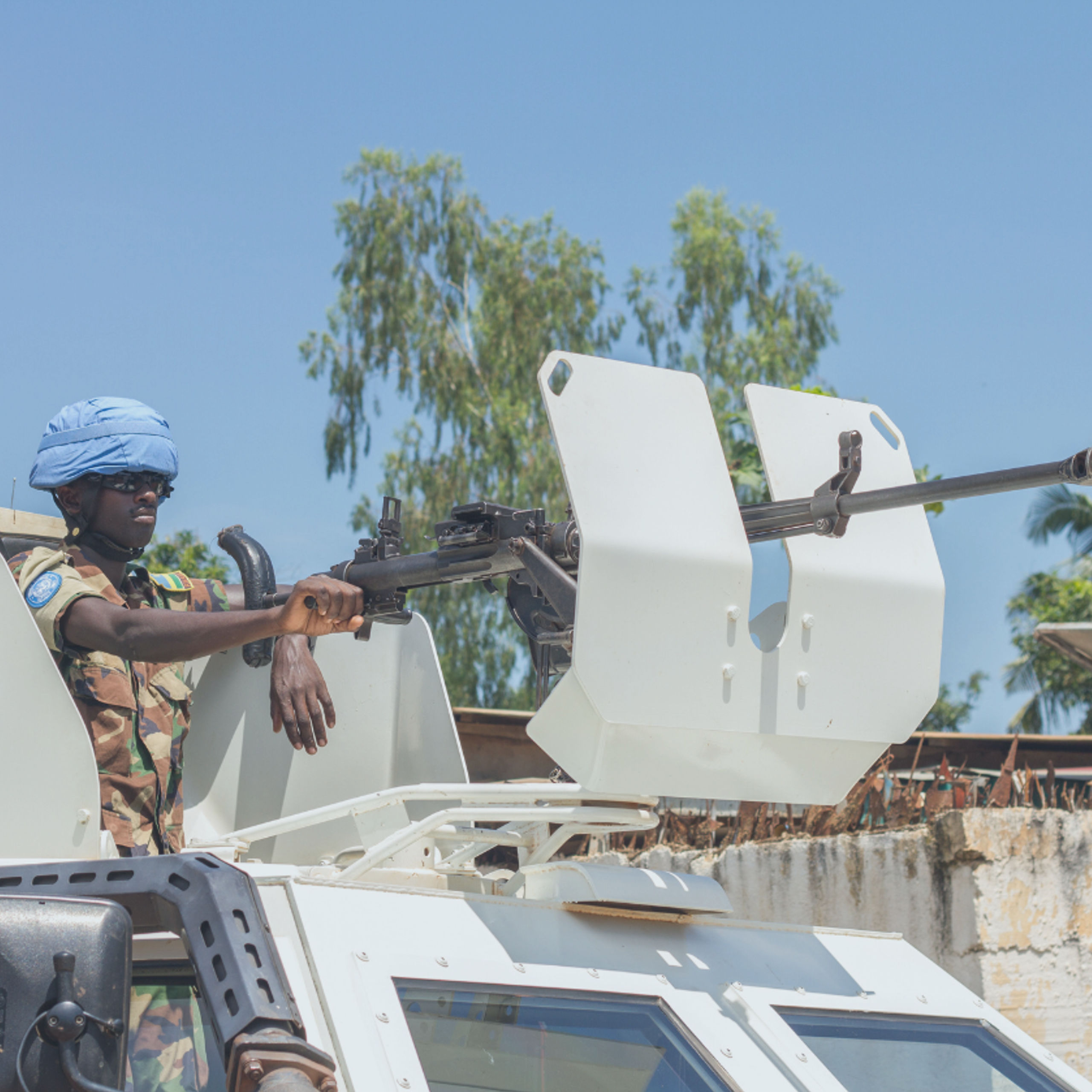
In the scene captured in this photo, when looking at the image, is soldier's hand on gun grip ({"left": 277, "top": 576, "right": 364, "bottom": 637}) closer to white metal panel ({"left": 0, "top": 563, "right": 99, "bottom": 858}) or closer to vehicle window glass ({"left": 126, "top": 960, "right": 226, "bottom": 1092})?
white metal panel ({"left": 0, "top": 563, "right": 99, "bottom": 858})

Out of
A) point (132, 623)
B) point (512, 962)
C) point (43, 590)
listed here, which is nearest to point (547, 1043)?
point (512, 962)

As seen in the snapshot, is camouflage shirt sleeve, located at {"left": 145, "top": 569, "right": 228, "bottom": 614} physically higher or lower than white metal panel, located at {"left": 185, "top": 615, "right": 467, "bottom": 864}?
higher

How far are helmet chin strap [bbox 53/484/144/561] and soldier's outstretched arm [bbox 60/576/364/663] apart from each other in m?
0.32

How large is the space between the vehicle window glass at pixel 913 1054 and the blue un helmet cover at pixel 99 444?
5.89ft

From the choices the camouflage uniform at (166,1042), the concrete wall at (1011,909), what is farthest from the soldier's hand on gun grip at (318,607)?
the concrete wall at (1011,909)

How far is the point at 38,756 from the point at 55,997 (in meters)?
1.36

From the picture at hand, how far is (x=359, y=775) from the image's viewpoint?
377cm

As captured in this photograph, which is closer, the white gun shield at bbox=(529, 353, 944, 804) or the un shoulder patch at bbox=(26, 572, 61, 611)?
the white gun shield at bbox=(529, 353, 944, 804)

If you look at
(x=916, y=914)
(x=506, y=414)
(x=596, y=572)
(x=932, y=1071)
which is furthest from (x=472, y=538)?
(x=506, y=414)

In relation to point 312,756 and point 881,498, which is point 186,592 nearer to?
point 312,756

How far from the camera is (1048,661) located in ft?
86.5

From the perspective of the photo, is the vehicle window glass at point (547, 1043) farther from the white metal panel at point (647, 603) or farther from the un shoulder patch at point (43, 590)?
the un shoulder patch at point (43, 590)

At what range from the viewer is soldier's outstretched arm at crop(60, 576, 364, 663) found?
2.82 m

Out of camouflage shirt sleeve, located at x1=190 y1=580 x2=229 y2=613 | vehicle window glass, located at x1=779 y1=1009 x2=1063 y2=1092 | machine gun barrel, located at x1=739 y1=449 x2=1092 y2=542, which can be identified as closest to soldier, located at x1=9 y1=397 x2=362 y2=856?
camouflage shirt sleeve, located at x1=190 y1=580 x2=229 y2=613
